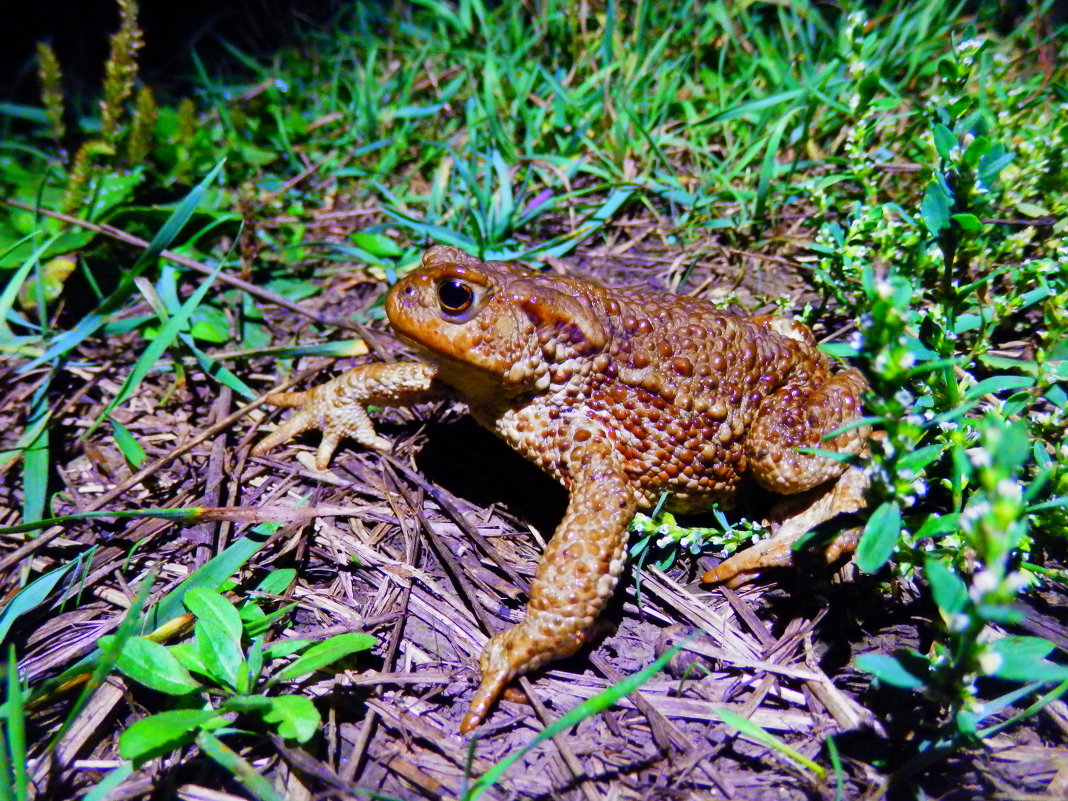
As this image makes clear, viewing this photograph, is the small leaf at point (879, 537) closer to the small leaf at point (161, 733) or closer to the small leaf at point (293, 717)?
the small leaf at point (293, 717)

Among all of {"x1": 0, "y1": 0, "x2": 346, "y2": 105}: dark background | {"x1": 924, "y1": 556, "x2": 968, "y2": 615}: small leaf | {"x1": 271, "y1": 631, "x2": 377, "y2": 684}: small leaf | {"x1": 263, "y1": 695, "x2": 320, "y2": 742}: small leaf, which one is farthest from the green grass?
{"x1": 0, "y1": 0, "x2": 346, "y2": 105}: dark background

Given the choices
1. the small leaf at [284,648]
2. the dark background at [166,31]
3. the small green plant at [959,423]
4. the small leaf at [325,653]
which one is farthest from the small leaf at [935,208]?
the dark background at [166,31]

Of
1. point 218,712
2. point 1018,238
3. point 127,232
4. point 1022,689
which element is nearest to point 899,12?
point 1018,238

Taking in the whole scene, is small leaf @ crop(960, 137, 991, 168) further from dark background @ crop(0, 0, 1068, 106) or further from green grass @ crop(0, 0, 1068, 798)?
dark background @ crop(0, 0, 1068, 106)

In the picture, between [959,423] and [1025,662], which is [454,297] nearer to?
[959,423]

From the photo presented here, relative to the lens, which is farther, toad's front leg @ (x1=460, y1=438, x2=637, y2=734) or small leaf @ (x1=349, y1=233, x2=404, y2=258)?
small leaf @ (x1=349, y1=233, x2=404, y2=258)

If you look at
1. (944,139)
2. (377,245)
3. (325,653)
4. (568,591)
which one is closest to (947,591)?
(568,591)
